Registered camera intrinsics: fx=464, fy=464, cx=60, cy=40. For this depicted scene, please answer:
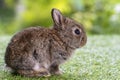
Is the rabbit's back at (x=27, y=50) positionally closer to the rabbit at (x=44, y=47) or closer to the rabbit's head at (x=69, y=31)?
the rabbit at (x=44, y=47)

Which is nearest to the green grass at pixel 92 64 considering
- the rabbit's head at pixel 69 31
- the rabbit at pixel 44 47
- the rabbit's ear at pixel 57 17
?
the rabbit at pixel 44 47

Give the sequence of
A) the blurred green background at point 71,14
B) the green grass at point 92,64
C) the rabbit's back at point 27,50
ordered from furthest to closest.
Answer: the blurred green background at point 71,14
the green grass at point 92,64
the rabbit's back at point 27,50

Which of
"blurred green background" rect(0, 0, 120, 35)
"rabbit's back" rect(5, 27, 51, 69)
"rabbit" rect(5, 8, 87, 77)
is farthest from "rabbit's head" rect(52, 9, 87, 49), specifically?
"blurred green background" rect(0, 0, 120, 35)

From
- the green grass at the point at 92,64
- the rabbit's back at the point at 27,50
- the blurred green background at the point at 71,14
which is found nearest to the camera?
the rabbit's back at the point at 27,50

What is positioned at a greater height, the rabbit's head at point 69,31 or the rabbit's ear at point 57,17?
the rabbit's ear at point 57,17


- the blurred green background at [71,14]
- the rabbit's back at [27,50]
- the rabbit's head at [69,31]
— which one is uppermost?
the blurred green background at [71,14]

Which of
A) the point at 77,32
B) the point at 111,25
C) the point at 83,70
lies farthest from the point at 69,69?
the point at 111,25

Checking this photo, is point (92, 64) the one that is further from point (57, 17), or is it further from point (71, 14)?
point (71, 14)

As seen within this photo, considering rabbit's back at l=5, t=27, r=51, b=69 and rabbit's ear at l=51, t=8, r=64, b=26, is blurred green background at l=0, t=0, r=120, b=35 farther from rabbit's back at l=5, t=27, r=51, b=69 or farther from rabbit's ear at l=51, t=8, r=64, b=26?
rabbit's back at l=5, t=27, r=51, b=69
